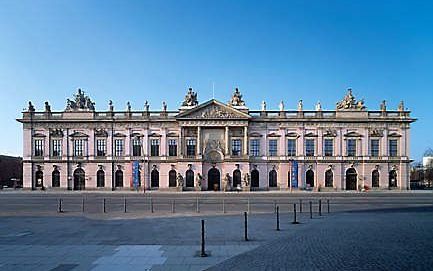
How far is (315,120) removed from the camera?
204 ft

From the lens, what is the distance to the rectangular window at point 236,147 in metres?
62.0

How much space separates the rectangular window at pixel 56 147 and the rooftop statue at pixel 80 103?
5.92 meters

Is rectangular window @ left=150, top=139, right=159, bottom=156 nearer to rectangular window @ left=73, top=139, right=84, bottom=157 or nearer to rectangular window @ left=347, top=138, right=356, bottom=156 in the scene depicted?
rectangular window @ left=73, top=139, right=84, bottom=157

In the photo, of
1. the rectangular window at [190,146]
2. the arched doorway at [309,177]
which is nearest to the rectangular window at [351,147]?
the arched doorway at [309,177]

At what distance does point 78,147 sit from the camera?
63156 mm

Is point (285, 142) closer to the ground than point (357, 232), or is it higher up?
higher up

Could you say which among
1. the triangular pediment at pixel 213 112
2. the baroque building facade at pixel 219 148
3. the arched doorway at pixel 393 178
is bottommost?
the arched doorway at pixel 393 178

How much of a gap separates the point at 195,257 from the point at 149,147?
5276cm

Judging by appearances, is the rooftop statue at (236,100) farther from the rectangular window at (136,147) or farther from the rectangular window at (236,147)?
the rectangular window at (136,147)

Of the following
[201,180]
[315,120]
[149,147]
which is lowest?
[201,180]

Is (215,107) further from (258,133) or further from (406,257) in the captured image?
(406,257)

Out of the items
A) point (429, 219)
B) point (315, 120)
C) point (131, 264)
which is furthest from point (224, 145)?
point (131, 264)

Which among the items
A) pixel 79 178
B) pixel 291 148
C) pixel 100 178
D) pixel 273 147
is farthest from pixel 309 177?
pixel 79 178

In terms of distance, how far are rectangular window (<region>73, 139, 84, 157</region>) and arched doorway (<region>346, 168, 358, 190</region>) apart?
1801 inches
